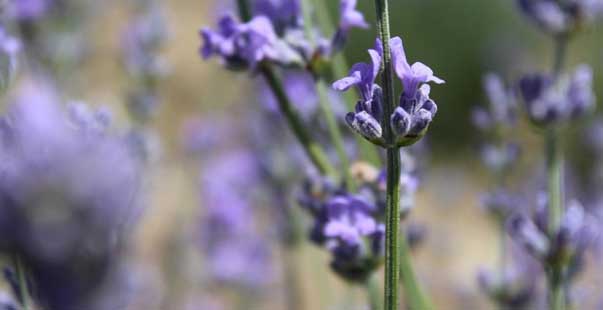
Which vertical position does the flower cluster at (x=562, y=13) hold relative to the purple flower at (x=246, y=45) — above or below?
above

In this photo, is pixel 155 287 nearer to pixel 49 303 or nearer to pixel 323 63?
pixel 323 63

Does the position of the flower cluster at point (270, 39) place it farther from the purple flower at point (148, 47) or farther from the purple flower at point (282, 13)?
the purple flower at point (148, 47)


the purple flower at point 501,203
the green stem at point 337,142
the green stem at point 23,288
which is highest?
the purple flower at point 501,203

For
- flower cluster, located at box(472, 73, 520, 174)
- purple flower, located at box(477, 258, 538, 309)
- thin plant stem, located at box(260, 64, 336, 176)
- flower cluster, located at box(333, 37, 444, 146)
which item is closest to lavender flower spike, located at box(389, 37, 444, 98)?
flower cluster, located at box(333, 37, 444, 146)

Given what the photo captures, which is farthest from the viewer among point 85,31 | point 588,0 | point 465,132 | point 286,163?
point 465,132

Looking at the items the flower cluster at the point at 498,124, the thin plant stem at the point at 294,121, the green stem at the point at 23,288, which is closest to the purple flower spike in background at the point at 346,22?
the thin plant stem at the point at 294,121

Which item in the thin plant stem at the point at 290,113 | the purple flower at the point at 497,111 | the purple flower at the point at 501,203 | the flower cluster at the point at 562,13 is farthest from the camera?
the purple flower at the point at 501,203

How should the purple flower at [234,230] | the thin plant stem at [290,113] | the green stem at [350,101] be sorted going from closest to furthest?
the thin plant stem at [290,113]
the green stem at [350,101]
the purple flower at [234,230]

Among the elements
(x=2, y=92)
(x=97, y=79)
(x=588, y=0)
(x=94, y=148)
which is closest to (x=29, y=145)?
(x=94, y=148)
